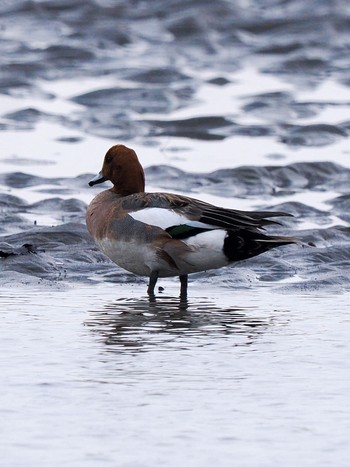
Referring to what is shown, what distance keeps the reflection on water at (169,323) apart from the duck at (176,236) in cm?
23

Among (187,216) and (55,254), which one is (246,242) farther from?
(55,254)

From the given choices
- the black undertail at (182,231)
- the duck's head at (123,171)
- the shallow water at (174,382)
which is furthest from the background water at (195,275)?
the duck's head at (123,171)

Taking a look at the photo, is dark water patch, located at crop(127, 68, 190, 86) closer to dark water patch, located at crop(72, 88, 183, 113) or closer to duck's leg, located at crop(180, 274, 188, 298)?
dark water patch, located at crop(72, 88, 183, 113)

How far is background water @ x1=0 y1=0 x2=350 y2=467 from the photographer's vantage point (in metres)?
4.98

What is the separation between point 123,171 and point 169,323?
6.28 feet

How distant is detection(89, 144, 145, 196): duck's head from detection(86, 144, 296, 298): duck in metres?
0.39

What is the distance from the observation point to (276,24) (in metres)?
19.2

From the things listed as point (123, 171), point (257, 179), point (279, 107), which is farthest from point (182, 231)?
Result: point (279, 107)

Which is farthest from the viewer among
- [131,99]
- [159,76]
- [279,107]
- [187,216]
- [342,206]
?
[159,76]

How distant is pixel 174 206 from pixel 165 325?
131 cm

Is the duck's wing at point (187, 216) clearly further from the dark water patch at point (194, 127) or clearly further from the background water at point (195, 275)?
the dark water patch at point (194, 127)

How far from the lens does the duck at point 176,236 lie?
26.3ft

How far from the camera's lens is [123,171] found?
347 inches

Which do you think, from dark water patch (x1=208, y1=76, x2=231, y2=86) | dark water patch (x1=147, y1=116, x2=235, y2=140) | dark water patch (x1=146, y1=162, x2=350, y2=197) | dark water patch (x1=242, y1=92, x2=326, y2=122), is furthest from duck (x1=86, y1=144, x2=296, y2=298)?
dark water patch (x1=208, y1=76, x2=231, y2=86)
